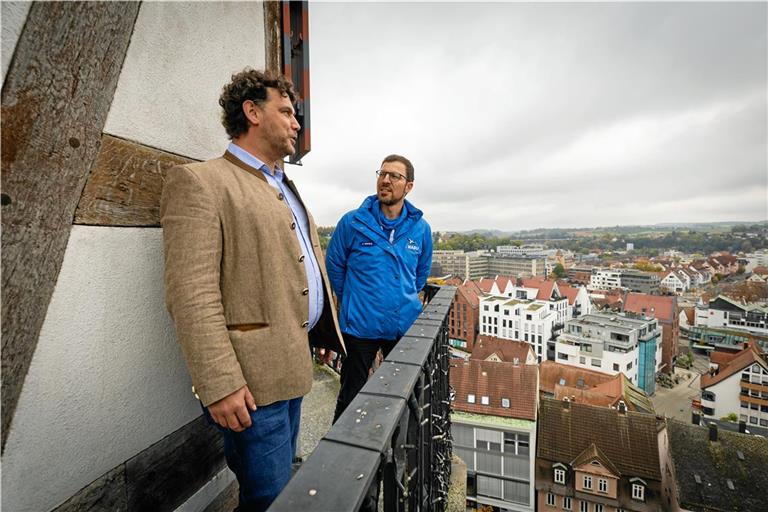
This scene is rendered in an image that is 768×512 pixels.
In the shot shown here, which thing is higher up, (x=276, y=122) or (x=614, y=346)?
(x=276, y=122)

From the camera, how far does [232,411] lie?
1164mm

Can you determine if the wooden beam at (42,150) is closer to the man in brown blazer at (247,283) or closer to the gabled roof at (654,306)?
the man in brown blazer at (247,283)

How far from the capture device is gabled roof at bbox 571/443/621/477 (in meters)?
14.6

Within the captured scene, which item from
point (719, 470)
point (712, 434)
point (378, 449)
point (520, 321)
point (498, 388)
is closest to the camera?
point (378, 449)

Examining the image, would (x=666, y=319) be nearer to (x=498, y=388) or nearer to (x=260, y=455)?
(x=498, y=388)

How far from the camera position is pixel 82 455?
4.09ft

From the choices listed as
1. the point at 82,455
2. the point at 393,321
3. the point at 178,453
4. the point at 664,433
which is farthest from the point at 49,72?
the point at 664,433

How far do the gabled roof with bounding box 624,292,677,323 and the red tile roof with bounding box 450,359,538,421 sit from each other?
2871 centimetres

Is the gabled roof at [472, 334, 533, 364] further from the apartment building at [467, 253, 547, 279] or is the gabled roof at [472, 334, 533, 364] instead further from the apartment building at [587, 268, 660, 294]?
the apartment building at [467, 253, 547, 279]

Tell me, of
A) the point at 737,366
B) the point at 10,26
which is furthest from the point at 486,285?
the point at 10,26

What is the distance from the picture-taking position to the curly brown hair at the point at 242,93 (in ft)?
5.08

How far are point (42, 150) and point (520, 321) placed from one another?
37.7 metres

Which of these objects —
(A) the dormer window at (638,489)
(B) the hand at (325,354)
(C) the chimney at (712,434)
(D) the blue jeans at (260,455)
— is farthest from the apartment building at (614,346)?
(D) the blue jeans at (260,455)

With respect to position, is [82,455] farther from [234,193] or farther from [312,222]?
[312,222]
